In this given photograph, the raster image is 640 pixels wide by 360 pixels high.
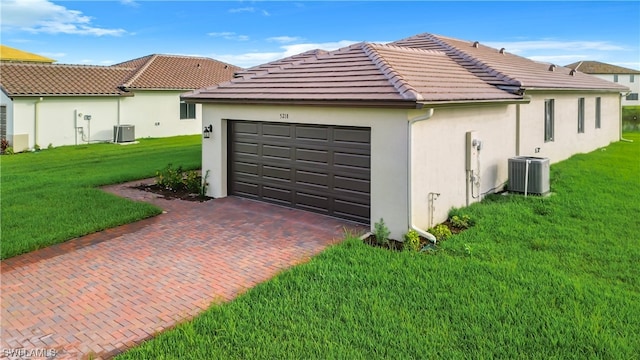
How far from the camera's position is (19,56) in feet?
152

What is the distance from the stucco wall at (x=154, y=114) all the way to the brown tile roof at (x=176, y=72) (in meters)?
0.61

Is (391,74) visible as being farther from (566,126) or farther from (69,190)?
(566,126)

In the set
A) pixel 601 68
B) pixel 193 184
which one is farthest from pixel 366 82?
pixel 601 68

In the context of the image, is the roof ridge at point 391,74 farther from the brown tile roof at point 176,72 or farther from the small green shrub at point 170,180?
the brown tile roof at point 176,72

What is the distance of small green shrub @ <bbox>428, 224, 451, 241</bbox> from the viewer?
8.32 m

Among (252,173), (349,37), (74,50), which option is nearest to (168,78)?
(74,50)

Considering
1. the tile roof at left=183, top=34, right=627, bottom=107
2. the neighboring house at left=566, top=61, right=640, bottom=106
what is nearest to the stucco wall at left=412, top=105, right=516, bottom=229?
the tile roof at left=183, top=34, right=627, bottom=107

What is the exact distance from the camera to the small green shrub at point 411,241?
7.69m

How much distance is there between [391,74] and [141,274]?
5763mm

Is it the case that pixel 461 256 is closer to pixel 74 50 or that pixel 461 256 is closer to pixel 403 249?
pixel 403 249

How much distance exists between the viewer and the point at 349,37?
2450 cm

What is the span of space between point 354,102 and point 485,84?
5184 millimetres

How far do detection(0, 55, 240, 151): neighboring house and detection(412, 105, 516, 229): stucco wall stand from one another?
20.2 meters

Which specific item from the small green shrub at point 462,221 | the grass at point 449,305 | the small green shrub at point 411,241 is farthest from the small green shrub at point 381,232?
the small green shrub at point 462,221
